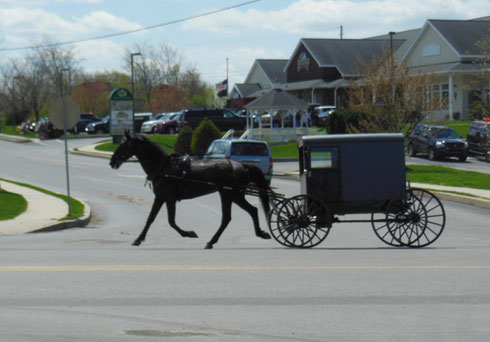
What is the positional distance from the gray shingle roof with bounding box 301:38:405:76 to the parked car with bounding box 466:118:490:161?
3034 cm

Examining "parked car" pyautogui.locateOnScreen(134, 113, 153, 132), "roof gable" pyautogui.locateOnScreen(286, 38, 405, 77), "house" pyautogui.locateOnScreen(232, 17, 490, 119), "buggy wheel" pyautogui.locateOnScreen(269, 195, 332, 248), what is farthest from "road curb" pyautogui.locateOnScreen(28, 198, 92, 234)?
"parked car" pyautogui.locateOnScreen(134, 113, 153, 132)

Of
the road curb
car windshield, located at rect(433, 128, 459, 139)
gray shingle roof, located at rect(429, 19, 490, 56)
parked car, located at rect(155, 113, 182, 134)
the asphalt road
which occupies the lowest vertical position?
the road curb

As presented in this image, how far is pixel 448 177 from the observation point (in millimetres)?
29812

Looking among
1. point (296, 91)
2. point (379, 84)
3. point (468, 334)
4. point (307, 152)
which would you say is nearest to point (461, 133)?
point (379, 84)

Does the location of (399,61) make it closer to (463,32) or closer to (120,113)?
(463,32)

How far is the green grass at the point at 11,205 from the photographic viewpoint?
20.3 m

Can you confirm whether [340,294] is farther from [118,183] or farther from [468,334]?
[118,183]

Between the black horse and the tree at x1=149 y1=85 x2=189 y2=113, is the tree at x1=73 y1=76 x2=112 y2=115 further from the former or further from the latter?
the black horse

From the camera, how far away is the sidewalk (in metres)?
17.8

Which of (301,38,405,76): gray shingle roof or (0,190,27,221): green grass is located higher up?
(301,38,405,76): gray shingle roof

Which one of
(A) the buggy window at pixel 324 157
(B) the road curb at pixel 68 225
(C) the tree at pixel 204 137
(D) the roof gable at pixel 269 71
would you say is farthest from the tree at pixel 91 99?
(A) the buggy window at pixel 324 157

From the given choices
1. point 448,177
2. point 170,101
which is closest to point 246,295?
point 448,177

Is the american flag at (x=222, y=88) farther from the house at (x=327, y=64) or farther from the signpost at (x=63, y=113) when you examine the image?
the signpost at (x=63, y=113)

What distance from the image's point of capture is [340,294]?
27.2 feet
